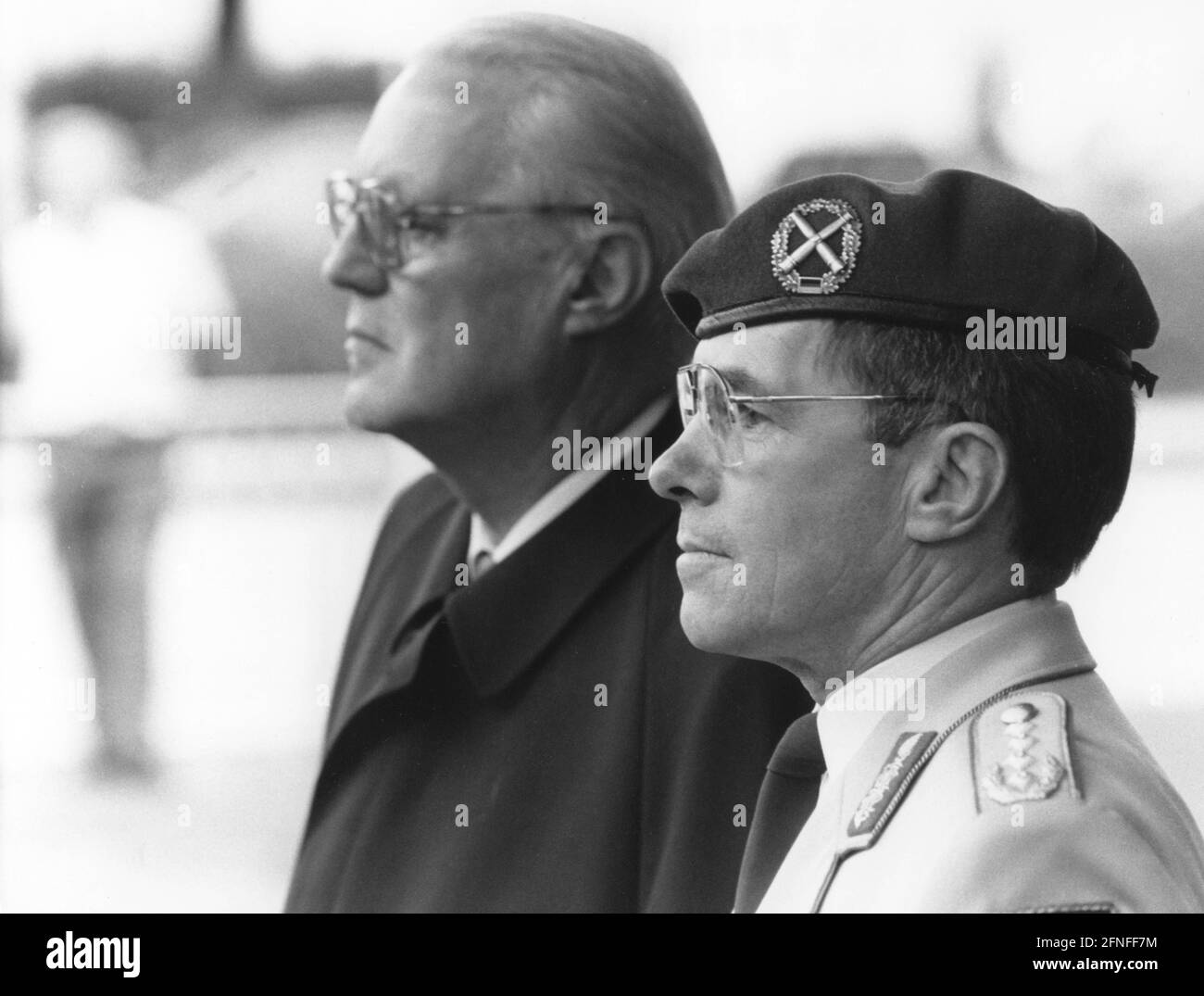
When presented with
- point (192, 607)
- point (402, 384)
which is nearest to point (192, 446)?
point (192, 607)

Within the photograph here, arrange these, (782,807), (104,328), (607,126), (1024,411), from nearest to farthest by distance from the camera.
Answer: (1024,411) → (782,807) → (607,126) → (104,328)

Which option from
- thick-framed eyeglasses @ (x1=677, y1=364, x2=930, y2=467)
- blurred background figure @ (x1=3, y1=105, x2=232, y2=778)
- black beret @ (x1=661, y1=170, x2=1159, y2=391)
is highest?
black beret @ (x1=661, y1=170, x2=1159, y2=391)

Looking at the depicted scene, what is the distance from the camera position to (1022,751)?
1507 mm

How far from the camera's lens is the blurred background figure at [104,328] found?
11.2 ft

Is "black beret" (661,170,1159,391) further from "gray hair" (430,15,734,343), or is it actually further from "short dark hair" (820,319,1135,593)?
"gray hair" (430,15,734,343)

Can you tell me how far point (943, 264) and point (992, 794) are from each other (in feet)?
1.55

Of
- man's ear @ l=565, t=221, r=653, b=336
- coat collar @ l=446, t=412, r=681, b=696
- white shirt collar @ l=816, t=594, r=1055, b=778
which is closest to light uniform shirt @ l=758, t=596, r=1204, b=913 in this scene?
white shirt collar @ l=816, t=594, r=1055, b=778

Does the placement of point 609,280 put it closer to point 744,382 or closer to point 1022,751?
point 744,382

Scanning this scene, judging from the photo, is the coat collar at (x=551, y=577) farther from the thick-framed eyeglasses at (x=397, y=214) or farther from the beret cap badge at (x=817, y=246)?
the beret cap badge at (x=817, y=246)

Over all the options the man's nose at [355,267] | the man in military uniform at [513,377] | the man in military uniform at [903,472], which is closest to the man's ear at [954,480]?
the man in military uniform at [903,472]

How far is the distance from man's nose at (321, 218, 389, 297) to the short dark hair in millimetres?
691

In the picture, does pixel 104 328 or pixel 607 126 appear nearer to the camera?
pixel 607 126

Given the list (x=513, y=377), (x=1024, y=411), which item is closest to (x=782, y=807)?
(x=1024, y=411)

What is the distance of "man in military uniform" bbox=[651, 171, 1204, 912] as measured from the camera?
1.62 metres
